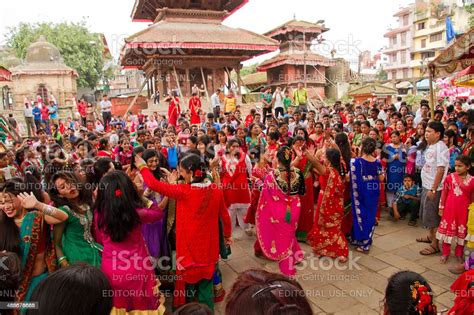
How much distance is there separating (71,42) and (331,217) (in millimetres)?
34393

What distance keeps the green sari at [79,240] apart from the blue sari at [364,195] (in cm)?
331

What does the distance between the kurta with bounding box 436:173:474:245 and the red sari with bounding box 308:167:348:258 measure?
1.19 metres

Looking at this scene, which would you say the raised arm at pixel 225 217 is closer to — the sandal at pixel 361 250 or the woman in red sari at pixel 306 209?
the woman in red sari at pixel 306 209

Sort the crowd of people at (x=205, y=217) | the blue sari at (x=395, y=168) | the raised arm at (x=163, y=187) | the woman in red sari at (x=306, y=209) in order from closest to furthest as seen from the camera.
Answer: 1. the crowd of people at (x=205, y=217)
2. the raised arm at (x=163, y=187)
3. the woman in red sari at (x=306, y=209)
4. the blue sari at (x=395, y=168)

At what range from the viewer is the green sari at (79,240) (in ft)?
8.95

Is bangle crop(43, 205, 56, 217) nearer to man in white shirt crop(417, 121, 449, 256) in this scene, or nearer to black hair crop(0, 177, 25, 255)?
black hair crop(0, 177, 25, 255)

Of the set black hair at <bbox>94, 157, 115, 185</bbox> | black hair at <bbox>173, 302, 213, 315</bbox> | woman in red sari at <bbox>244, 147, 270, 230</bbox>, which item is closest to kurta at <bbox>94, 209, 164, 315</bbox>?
black hair at <bbox>94, 157, 115, 185</bbox>

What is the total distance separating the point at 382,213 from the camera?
654cm

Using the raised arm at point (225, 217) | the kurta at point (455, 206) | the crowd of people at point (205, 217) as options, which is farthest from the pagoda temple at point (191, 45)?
the kurta at point (455, 206)

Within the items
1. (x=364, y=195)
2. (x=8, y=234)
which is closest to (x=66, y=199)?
(x=8, y=234)

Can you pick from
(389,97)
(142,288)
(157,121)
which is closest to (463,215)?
(142,288)

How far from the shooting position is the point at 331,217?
4.52m

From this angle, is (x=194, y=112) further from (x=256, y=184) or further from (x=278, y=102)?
(x=256, y=184)

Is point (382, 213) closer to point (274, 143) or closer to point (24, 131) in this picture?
point (274, 143)
